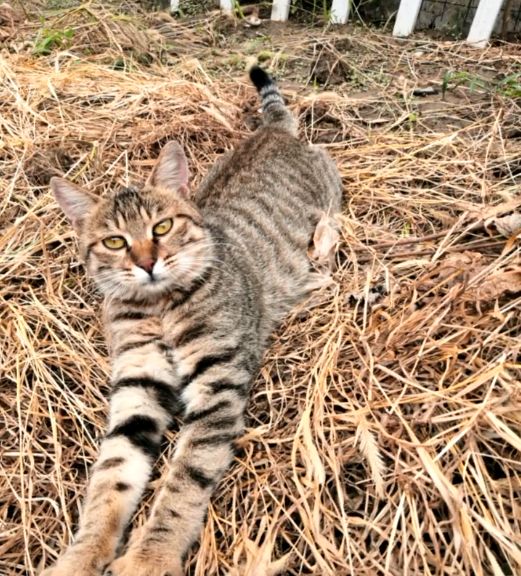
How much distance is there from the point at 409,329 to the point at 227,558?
990 millimetres

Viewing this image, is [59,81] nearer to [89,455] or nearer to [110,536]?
[89,455]

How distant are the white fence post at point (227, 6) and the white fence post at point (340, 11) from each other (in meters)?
0.85

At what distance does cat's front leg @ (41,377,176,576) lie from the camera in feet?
6.03

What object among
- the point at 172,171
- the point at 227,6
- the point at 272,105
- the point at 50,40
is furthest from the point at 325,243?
the point at 227,6

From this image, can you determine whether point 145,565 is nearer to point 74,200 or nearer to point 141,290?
point 141,290

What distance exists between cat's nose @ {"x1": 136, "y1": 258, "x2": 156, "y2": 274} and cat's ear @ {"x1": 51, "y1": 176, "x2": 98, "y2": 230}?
1.29 feet

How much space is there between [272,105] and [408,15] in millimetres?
1624

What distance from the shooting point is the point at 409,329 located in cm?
212

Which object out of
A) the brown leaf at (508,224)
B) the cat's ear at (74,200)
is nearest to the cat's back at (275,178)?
the cat's ear at (74,200)

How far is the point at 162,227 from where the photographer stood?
2418 mm

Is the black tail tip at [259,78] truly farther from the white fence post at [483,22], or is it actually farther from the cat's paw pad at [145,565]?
the cat's paw pad at [145,565]

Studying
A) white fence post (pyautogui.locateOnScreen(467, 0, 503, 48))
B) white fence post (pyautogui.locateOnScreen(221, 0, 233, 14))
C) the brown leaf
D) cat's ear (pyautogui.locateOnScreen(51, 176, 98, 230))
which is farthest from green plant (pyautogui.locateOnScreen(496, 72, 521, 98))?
cat's ear (pyautogui.locateOnScreen(51, 176, 98, 230))

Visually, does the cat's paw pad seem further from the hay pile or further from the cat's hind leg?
the cat's hind leg

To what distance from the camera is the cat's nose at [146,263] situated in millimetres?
2268
